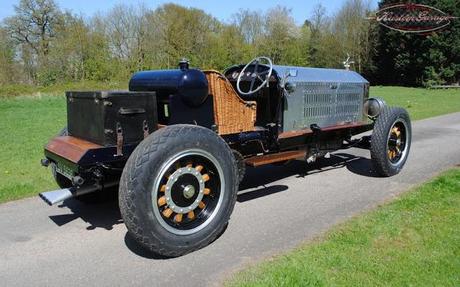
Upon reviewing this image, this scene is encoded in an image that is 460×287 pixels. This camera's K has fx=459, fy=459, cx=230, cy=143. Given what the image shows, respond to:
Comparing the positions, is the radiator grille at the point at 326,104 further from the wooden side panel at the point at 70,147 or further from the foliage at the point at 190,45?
the foliage at the point at 190,45

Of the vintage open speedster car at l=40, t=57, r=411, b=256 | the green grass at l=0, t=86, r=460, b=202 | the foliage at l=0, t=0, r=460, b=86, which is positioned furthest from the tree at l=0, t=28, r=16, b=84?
the vintage open speedster car at l=40, t=57, r=411, b=256

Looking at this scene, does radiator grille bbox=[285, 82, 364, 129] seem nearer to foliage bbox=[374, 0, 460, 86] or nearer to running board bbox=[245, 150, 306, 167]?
running board bbox=[245, 150, 306, 167]

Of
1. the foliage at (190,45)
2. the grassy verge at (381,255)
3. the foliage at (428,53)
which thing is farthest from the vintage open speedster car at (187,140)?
the foliage at (428,53)

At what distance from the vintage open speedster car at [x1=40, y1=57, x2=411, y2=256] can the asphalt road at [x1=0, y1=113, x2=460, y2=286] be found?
26 cm

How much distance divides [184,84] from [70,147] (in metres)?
1.27

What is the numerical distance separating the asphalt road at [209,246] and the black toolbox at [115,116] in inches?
39.7

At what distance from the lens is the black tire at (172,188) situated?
374cm

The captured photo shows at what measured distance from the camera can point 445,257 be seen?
12.8ft

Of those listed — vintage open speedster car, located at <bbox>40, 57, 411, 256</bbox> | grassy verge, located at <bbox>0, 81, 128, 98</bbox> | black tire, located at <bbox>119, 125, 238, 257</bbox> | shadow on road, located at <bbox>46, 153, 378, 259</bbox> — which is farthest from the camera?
grassy verge, located at <bbox>0, 81, 128, 98</bbox>

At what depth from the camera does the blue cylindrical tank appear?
4.60m

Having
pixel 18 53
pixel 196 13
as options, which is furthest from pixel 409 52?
pixel 18 53

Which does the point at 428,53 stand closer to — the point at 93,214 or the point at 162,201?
the point at 93,214

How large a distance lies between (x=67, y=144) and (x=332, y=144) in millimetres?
3777

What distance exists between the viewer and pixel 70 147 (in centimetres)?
447
